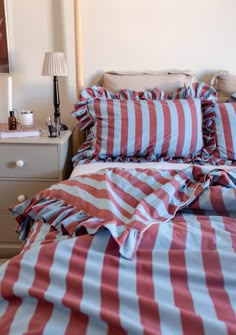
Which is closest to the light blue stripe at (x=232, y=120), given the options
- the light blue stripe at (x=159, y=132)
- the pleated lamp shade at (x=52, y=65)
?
the light blue stripe at (x=159, y=132)

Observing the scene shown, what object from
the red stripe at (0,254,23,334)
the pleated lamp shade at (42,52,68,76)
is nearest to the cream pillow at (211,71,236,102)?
the pleated lamp shade at (42,52,68,76)

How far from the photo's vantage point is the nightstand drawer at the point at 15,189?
1.97 meters

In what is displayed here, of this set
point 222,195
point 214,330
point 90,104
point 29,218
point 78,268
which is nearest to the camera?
point 214,330

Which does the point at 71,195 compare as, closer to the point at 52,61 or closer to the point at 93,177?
the point at 93,177

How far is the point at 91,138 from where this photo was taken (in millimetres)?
Result: 2023

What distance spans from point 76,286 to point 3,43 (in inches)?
70.9

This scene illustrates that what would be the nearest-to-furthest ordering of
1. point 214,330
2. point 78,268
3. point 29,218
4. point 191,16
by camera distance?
point 214,330 → point 78,268 → point 29,218 → point 191,16

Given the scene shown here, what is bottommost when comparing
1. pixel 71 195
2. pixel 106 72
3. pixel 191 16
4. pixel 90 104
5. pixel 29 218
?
pixel 29 218

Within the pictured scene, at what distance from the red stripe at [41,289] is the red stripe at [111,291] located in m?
0.12

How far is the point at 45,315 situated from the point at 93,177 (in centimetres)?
69

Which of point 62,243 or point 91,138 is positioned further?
point 91,138

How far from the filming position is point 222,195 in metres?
1.20

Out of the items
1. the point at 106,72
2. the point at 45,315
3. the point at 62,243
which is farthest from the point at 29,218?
the point at 106,72

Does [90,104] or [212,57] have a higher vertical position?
[212,57]
